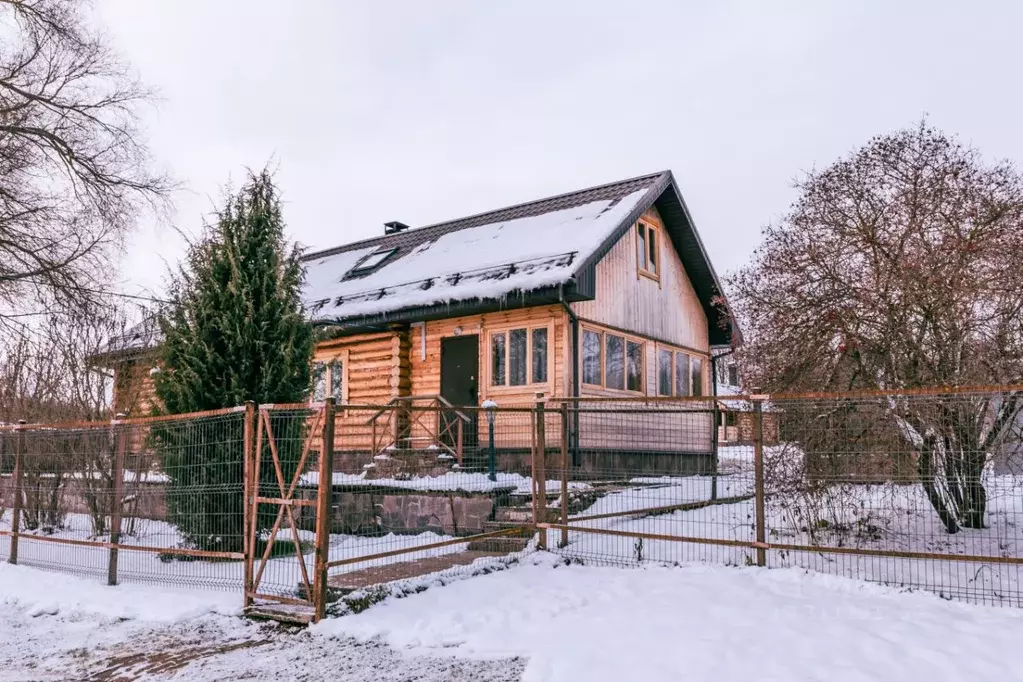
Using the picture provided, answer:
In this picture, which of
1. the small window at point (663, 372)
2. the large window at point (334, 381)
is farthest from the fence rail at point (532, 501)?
the small window at point (663, 372)

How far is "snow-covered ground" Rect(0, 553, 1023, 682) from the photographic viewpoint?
5.09m

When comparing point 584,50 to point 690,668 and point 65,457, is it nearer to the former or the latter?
point 65,457

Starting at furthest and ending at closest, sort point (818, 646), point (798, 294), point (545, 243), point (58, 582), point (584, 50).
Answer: point (584, 50) < point (545, 243) < point (798, 294) < point (58, 582) < point (818, 646)

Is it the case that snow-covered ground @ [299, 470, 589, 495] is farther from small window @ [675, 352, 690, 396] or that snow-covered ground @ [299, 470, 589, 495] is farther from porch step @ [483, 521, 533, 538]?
small window @ [675, 352, 690, 396]

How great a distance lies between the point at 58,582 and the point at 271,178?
17.6 ft

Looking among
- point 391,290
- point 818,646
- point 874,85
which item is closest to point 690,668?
point 818,646

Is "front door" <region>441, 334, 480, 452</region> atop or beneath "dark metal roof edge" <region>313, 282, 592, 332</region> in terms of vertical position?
beneath

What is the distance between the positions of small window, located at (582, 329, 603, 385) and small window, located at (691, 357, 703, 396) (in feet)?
14.6

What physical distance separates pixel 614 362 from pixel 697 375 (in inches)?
160

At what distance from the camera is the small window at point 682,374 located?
57.2ft

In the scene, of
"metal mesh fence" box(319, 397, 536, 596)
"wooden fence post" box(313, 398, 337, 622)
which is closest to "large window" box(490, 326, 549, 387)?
"metal mesh fence" box(319, 397, 536, 596)

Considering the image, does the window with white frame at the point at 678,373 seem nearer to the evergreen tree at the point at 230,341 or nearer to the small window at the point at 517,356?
the small window at the point at 517,356

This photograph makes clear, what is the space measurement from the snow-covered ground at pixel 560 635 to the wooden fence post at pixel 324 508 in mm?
272

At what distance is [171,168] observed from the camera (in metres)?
16.6
